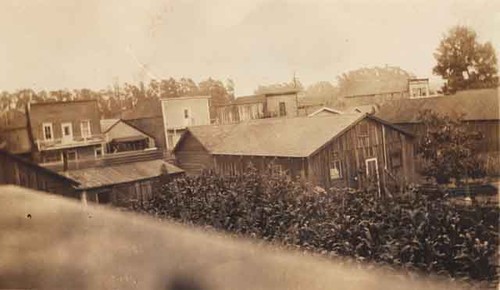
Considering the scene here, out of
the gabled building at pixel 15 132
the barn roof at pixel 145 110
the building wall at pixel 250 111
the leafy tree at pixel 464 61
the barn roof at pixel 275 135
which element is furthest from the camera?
the gabled building at pixel 15 132

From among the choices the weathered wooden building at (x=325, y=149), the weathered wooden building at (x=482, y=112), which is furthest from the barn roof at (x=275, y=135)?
the weathered wooden building at (x=482, y=112)

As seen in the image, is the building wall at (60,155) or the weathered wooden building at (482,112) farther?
the building wall at (60,155)

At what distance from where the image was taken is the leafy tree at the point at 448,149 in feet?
6.29

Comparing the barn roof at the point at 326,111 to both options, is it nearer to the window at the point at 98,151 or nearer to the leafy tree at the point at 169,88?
the leafy tree at the point at 169,88

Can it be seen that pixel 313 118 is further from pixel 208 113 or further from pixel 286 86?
pixel 208 113

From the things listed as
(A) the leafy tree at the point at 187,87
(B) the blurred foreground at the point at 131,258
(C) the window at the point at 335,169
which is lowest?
(B) the blurred foreground at the point at 131,258

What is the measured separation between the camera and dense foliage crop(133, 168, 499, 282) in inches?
74.6

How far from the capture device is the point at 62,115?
2.42 meters

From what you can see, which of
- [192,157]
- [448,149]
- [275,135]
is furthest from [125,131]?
[448,149]

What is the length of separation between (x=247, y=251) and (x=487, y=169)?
3.36 ft

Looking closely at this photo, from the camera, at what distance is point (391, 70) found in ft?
6.55

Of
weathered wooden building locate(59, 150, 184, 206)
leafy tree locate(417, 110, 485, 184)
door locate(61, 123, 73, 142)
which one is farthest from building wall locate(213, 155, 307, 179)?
door locate(61, 123, 73, 142)

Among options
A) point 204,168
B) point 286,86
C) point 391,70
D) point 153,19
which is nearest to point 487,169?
point 391,70

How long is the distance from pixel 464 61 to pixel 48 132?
74.7 inches
